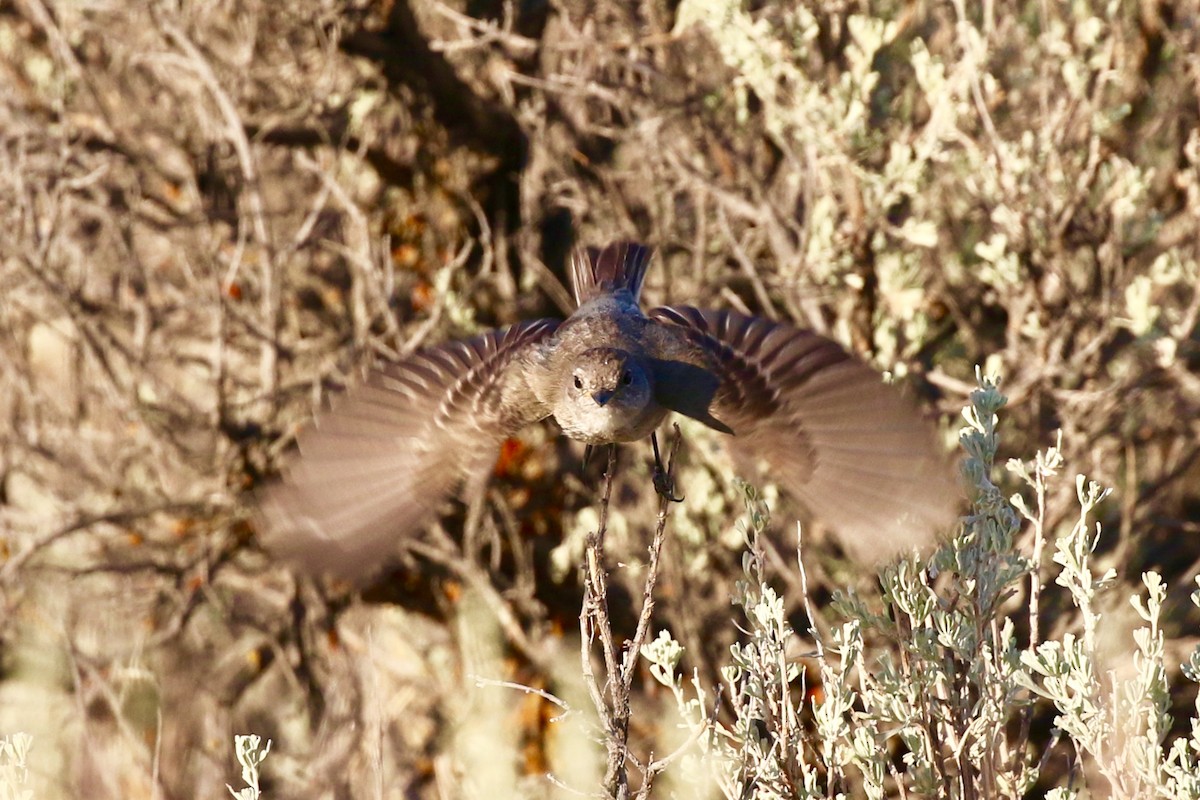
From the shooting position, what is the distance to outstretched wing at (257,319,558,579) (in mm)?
3598

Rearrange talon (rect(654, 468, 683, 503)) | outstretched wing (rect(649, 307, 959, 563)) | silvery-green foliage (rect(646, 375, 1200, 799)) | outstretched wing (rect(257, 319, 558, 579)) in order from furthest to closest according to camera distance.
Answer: outstretched wing (rect(257, 319, 558, 579)), talon (rect(654, 468, 683, 503)), outstretched wing (rect(649, 307, 959, 563)), silvery-green foliage (rect(646, 375, 1200, 799))

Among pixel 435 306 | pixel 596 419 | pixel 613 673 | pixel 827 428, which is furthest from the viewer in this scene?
pixel 435 306

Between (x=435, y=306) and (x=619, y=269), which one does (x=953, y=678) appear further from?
(x=435, y=306)

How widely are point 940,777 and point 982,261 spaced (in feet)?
10.8

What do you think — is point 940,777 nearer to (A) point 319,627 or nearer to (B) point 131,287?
(A) point 319,627

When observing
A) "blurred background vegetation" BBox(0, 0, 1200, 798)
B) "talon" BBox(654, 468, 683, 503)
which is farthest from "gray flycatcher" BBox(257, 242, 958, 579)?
"blurred background vegetation" BBox(0, 0, 1200, 798)

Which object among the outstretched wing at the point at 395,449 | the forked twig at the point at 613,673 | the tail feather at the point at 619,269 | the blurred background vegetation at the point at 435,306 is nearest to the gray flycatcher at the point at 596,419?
the outstretched wing at the point at 395,449

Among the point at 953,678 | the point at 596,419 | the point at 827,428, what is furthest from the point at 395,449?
the point at 953,678

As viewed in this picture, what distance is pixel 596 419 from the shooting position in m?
3.78

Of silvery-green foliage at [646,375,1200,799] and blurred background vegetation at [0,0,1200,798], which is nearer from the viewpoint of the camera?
silvery-green foliage at [646,375,1200,799]

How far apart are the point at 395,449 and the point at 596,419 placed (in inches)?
22.1

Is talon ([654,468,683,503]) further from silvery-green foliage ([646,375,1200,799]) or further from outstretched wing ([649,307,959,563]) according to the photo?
silvery-green foliage ([646,375,1200,799])

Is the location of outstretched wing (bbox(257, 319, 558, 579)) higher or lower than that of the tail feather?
lower

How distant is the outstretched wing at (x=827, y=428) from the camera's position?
3.11 meters
